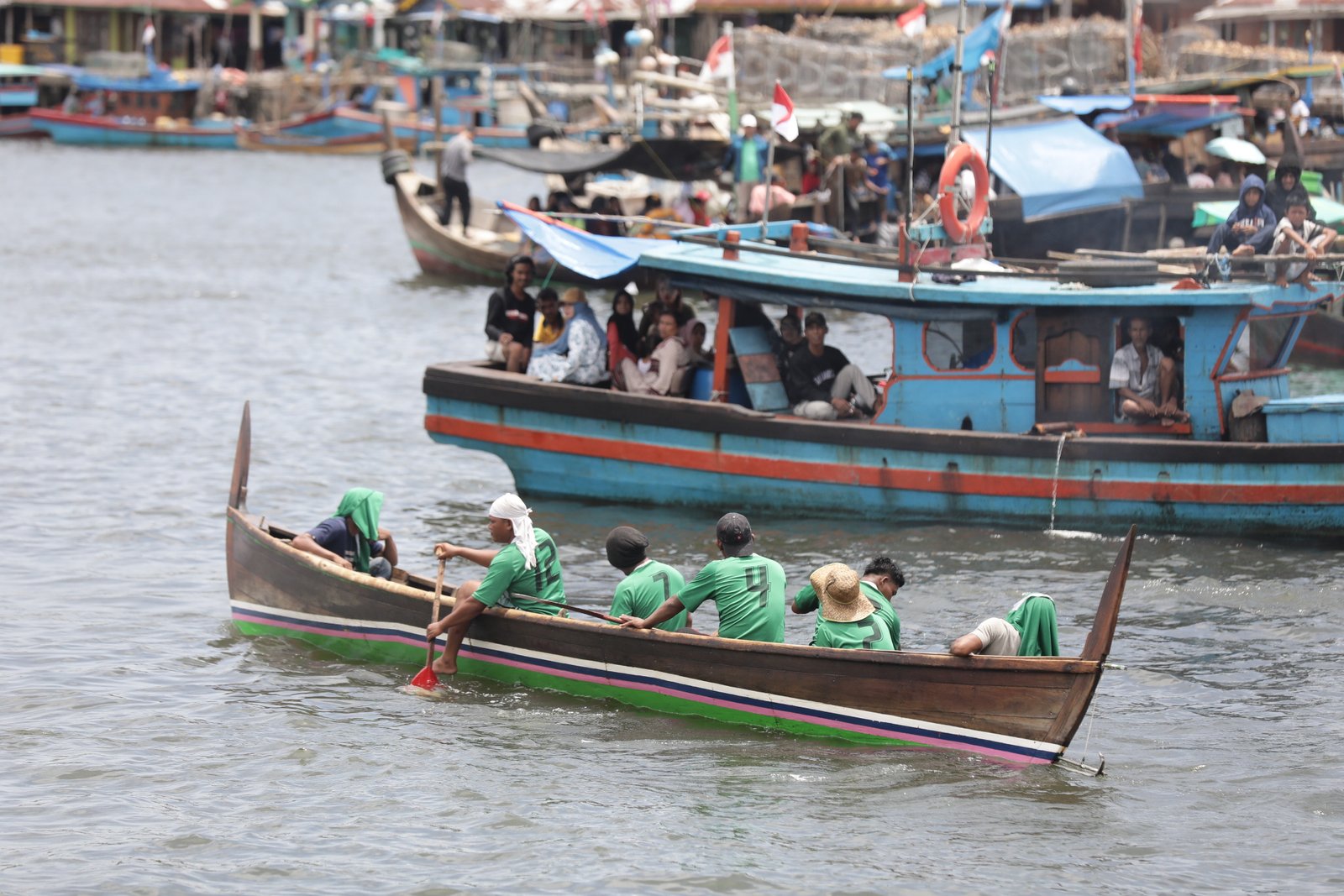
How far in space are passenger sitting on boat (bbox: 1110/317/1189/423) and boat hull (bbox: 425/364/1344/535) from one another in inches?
12.0

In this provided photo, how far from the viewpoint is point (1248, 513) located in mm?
13172

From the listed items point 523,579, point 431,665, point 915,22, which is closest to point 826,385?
point 523,579

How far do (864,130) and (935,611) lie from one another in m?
18.8

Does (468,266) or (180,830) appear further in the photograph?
(468,266)

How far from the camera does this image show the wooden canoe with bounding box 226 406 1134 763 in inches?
339

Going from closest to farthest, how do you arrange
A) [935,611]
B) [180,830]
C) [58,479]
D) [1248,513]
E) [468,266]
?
[180,830], [935,611], [1248,513], [58,479], [468,266]

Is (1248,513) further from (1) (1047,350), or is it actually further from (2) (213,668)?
(2) (213,668)

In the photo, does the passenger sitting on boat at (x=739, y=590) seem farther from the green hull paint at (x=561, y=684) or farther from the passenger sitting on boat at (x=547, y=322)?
the passenger sitting on boat at (x=547, y=322)

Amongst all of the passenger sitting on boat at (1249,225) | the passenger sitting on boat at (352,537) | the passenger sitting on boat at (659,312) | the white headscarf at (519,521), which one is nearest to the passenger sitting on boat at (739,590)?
the white headscarf at (519,521)

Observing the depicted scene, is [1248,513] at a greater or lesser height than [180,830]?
greater

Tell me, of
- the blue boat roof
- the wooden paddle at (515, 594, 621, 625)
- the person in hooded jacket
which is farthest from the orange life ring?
the wooden paddle at (515, 594, 621, 625)

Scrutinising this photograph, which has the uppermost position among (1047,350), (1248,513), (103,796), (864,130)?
(864,130)

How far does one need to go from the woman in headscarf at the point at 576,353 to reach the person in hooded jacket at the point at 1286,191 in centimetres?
586

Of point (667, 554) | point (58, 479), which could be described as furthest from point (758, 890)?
point (58, 479)
